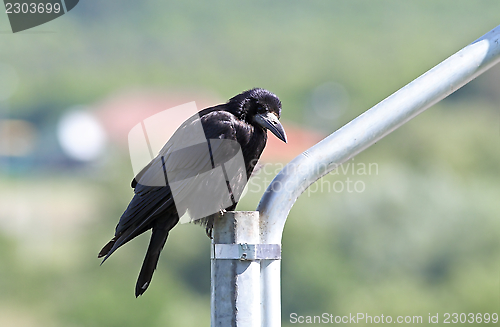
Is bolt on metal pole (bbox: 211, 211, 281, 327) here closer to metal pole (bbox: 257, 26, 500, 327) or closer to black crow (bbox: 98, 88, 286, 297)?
metal pole (bbox: 257, 26, 500, 327)

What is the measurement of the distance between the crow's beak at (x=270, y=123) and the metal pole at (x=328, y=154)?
1601 mm

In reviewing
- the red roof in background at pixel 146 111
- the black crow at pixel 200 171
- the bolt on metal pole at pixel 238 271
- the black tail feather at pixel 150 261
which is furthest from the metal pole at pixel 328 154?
the red roof in background at pixel 146 111

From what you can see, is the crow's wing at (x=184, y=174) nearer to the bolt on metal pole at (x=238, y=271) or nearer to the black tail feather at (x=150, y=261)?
the black tail feather at (x=150, y=261)

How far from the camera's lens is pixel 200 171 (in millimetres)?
3607

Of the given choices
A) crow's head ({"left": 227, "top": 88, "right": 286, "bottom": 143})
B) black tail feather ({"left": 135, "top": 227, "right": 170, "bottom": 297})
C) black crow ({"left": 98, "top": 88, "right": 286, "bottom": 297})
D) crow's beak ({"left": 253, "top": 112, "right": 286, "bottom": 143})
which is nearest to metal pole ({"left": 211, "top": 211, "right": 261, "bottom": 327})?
black crow ({"left": 98, "top": 88, "right": 286, "bottom": 297})

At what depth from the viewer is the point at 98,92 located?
4031 centimetres

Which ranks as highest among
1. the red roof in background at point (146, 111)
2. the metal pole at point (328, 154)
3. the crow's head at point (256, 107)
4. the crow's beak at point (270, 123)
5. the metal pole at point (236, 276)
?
the red roof in background at point (146, 111)

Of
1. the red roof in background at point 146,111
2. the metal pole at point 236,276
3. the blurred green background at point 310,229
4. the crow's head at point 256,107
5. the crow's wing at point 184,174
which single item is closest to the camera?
the metal pole at point 236,276

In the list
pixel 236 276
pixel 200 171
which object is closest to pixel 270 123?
pixel 200 171

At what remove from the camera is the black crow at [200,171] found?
11.2 feet

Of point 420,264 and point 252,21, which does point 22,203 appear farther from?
point 252,21

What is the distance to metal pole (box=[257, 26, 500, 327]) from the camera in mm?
1961

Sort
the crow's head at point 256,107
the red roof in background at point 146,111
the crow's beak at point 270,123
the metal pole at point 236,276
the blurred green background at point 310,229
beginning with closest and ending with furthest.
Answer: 1. the metal pole at point 236,276
2. the crow's beak at point 270,123
3. the crow's head at point 256,107
4. the blurred green background at point 310,229
5. the red roof in background at point 146,111

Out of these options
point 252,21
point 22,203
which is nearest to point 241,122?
point 22,203
